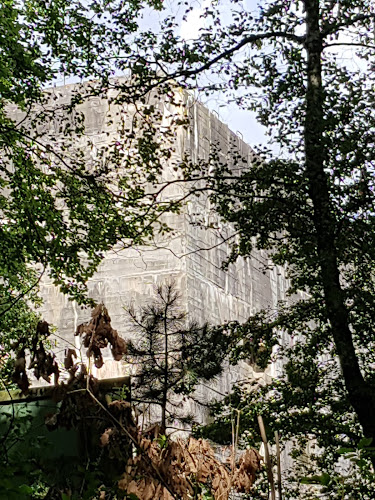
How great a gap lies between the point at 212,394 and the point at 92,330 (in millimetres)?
10401

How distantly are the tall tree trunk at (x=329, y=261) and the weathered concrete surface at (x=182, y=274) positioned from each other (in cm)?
639

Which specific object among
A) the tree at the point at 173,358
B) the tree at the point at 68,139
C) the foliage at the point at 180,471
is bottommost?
the foliage at the point at 180,471

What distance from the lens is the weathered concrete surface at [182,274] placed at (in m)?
14.5

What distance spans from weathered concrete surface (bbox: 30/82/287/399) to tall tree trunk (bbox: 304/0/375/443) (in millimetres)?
6391

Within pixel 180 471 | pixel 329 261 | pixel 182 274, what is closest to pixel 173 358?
pixel 329 261

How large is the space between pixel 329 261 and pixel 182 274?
7.11 meters

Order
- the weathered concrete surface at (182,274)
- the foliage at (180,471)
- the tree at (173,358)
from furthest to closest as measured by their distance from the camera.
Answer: the weathered concrete surface at (182,274)
the tree at (173,358)
the foliage at (180,471)

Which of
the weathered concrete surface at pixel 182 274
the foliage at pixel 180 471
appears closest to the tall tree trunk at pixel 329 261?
the foliage at pixel 180 471

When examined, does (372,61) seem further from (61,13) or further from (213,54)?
(61,13)

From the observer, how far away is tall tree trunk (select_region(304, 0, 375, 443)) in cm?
743

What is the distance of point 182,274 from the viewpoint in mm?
14375

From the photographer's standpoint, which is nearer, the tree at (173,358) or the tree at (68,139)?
the tree at (173,358)

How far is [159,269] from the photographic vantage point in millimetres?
14797

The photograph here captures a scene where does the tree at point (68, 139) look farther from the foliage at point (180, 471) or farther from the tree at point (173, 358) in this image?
the foliage at point (180, 471)
